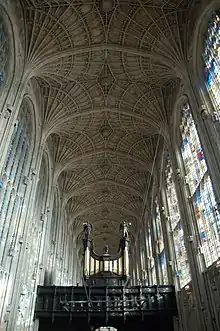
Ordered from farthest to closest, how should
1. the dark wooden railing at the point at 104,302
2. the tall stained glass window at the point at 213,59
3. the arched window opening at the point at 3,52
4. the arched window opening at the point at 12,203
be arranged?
the dark wooden railing at the point at 104,302 → the arched window opening at the point at 3,52 → the arched window opening at the point at 12,203 → the tall stained glass window at the point at 213,59

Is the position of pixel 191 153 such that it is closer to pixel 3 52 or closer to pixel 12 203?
pixel 12 203

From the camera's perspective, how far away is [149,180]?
31.2m

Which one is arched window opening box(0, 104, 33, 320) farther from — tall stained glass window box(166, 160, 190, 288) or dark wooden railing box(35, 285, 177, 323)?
→ tall stained glass window box(166, 160, 190, 288)

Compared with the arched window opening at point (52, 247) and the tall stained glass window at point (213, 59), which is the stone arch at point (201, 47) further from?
the arched window opening at point (52, 247)

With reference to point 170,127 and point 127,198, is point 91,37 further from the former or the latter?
point 127,198

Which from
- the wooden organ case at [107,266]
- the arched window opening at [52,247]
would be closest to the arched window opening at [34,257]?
the arched window opening at [52,247]

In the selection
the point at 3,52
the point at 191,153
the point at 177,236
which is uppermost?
the point at 3,52

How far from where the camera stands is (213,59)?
49.2 feet

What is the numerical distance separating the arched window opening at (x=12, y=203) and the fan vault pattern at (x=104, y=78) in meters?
4.31

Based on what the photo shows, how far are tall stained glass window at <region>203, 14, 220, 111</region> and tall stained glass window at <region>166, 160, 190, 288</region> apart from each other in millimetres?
8631

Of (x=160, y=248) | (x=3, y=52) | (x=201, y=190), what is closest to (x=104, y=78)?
(x=3, y=52)

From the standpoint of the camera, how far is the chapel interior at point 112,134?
1505cm

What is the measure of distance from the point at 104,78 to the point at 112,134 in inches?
264

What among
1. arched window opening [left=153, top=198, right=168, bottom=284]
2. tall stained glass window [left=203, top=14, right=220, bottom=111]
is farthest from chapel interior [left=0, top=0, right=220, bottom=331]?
arched window opening [left=153, top=198, right=168, bottom=284]
